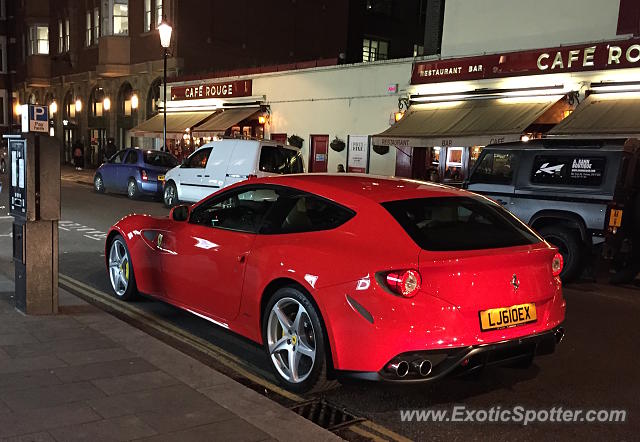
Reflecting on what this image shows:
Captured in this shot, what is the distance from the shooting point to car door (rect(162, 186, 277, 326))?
199 inches

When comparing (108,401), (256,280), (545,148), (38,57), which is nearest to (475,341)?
(256,280)

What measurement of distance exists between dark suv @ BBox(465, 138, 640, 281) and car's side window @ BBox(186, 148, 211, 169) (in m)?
7.92

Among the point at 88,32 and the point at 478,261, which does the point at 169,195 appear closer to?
the point at 478,261

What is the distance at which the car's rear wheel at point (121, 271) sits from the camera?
262 inches

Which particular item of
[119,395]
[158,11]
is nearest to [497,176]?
[119,395]

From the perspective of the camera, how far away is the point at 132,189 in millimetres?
18984

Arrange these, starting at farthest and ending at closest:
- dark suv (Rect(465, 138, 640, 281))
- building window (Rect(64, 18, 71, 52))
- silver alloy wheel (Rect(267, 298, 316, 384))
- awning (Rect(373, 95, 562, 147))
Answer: building window (Rect(64, 18, 71, 52)) → awning (Rect(373, 95, 562, 147)) → dark suv (Rect(465, 138, 640, 281)) → silver alloy wheel (Rect(267, 298, 316, 384))

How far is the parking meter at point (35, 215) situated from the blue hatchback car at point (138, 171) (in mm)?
12796

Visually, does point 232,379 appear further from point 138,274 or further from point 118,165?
point 118,165

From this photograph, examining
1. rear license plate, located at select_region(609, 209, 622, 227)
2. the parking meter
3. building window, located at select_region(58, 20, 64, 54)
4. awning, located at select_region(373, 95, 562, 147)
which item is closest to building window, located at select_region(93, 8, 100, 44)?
building window, located at select_region(58, 20, 64, 54)

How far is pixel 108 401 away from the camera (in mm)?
3977

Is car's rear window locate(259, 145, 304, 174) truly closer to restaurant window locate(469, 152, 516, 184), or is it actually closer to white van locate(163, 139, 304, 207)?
white van locate(163, 139, 304, 207)

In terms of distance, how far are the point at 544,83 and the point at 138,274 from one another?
13.2 metres

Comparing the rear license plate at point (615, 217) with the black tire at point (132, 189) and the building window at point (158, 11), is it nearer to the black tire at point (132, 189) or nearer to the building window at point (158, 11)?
the black tire at point (132, 189)
